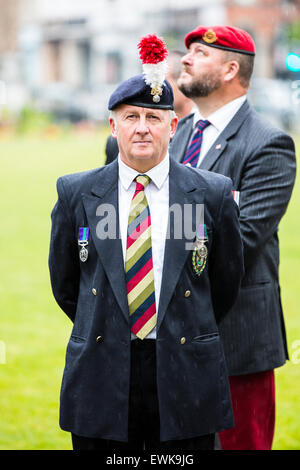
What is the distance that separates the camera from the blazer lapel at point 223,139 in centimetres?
371

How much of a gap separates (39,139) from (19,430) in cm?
2442

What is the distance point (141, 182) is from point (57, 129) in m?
27.5

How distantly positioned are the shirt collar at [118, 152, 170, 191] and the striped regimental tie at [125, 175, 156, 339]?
1.9 inches

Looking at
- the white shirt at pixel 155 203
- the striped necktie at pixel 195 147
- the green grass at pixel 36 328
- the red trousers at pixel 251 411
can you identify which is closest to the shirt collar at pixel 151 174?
the white shirt at pixel 155 203

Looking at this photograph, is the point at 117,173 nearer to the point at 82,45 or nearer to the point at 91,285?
the point at 91,285

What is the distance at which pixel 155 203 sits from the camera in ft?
9.86

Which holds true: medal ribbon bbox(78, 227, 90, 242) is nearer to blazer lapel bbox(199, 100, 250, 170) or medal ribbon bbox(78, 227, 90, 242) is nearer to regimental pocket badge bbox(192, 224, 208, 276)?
regimental pocket badge bbox(192, 224, 208, 276)

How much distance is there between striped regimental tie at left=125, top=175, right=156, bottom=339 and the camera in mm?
2914

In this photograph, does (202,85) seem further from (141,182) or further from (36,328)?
(36,328)

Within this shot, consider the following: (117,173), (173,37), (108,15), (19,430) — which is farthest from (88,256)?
(108,15)

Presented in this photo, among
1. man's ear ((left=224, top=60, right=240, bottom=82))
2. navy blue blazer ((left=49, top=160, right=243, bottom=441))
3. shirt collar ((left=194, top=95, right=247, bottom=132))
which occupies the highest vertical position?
man's ear ((left=224, top=60, right=240, bottom=82))

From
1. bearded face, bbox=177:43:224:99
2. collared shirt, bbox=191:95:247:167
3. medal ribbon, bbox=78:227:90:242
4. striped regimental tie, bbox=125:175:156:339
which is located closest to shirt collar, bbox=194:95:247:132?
collared shirt, bbox=191:95:247:167

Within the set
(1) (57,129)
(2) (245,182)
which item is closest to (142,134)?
(2) (245,182)

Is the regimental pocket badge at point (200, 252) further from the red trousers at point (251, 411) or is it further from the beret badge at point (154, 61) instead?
the red trousers at point (251, 411)
